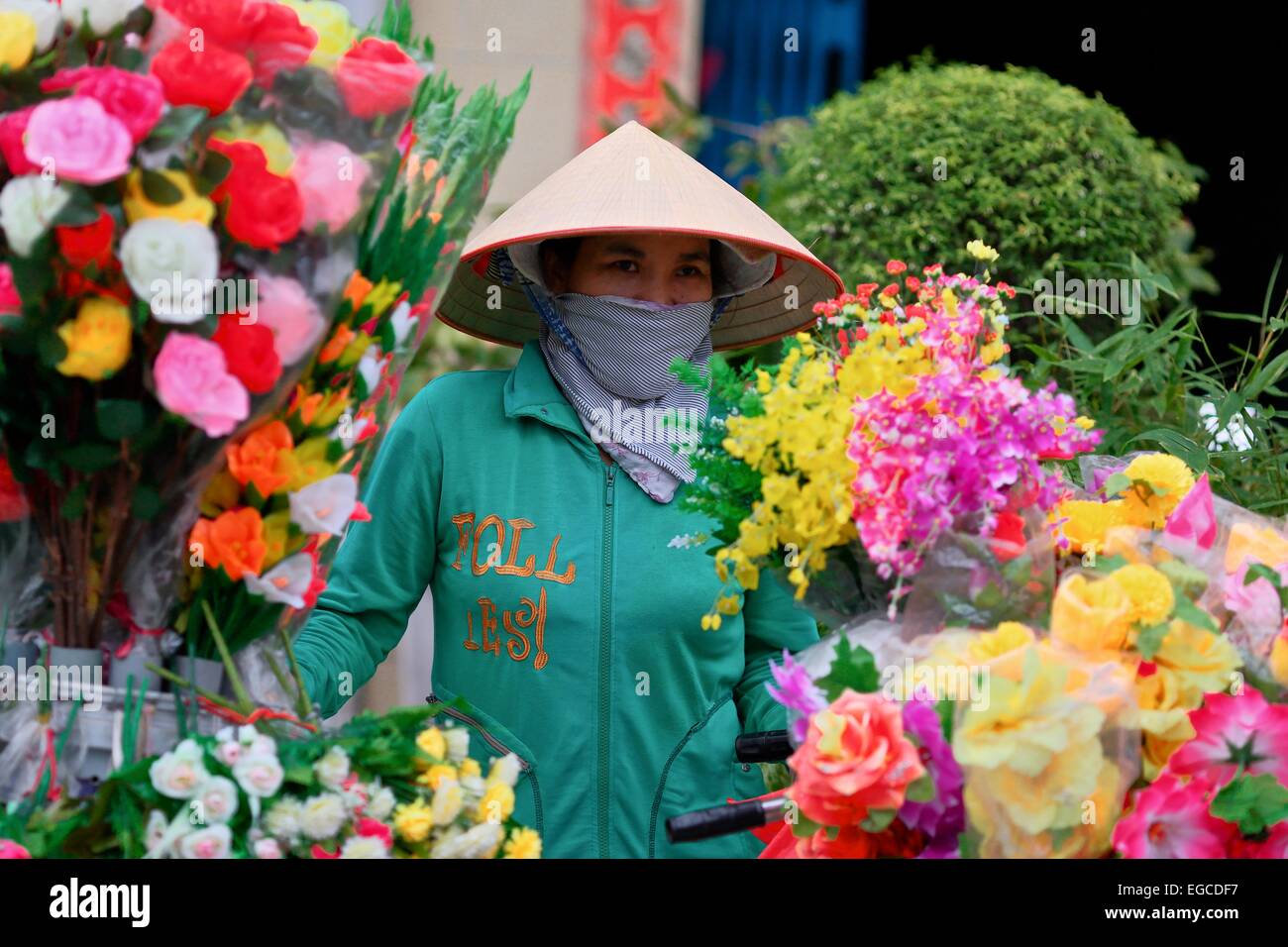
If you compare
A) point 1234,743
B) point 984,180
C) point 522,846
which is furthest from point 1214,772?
point 984,180

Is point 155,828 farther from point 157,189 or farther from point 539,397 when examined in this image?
point 539,397

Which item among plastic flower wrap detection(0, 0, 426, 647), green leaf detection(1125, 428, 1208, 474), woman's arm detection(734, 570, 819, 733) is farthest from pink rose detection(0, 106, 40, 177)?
green leaf detection(1125, 428, 1208, 474)

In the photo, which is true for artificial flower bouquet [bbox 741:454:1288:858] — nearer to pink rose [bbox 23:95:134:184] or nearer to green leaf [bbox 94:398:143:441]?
green leaf [bbox 94:398:143:441]

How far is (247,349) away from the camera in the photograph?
1477 mm

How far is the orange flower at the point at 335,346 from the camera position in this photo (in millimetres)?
1589

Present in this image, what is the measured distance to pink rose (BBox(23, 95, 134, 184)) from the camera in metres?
1.37

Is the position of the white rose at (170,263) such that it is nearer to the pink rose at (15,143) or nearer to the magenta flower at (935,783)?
the pink rose at (15,143)

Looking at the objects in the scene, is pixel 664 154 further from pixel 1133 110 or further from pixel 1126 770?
pixel 1133 110

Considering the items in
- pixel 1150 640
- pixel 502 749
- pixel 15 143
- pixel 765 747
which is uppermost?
pixel 15 143

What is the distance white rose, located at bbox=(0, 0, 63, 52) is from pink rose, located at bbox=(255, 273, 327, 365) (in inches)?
11.2

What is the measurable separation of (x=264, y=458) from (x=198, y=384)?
126 millimetres

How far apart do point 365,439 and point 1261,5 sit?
17.2ft

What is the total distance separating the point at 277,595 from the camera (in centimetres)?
162
